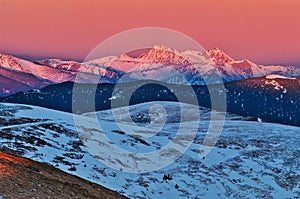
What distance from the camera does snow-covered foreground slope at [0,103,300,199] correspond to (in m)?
43.2

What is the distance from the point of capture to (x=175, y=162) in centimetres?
5441

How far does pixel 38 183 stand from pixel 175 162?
27000 mm

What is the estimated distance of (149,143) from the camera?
202ft

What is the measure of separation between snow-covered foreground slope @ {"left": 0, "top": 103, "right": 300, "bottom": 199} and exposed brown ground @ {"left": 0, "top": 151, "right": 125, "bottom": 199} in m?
5.23

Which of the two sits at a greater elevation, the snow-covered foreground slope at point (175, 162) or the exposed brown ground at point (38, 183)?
the exposed brown ground at point (38, 183)

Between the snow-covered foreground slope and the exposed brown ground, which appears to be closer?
the exposed brown ground

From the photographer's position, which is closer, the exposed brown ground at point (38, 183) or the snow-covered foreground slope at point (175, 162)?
the exposed brown ground at point (38, 183)

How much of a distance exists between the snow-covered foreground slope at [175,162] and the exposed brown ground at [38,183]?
5.23 meters

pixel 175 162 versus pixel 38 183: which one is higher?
pixel 38 183

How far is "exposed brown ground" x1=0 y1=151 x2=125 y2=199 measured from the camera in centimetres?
2691

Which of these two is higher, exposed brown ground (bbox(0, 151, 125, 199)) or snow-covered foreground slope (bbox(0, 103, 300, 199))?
exposed brown ground (bbox(0, 151, 125, 199))

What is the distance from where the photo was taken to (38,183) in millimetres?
29641

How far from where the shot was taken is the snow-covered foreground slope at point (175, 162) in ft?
142

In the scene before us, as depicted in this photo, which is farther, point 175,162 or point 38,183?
point 175,162
